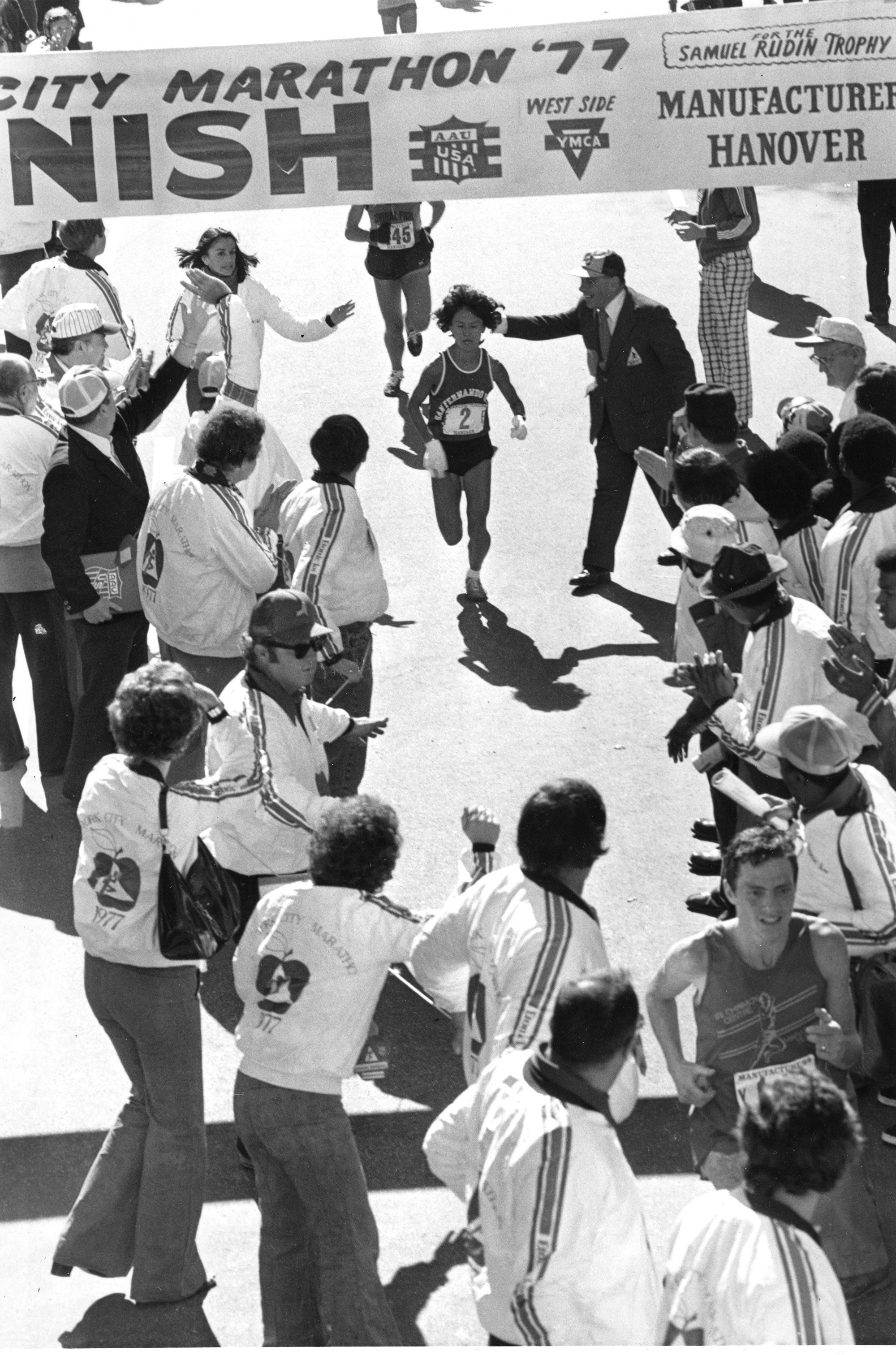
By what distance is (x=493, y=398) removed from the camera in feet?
41.9

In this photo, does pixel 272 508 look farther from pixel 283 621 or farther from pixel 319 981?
pixel 319 981

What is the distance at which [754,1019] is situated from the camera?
4.84m

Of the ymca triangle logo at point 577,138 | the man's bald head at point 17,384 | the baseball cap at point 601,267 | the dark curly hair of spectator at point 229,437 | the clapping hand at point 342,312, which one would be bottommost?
the dark curly hair of spectator at point 229,437

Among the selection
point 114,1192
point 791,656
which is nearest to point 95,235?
point 791,656

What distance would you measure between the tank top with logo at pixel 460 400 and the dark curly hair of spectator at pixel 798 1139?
255 inches

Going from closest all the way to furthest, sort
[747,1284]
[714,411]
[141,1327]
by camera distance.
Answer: [747,1284] < [141,1327] < [714,411]

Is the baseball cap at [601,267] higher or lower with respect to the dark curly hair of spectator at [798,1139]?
higher

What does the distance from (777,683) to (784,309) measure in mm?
8899

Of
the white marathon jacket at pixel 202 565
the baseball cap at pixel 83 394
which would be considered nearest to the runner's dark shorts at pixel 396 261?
the baseball cap at pixel 83 394

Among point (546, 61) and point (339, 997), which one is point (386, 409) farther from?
point (339, 997)

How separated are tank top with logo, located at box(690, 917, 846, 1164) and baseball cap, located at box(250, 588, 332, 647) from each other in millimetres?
1862

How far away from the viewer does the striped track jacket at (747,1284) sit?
11.6 feet

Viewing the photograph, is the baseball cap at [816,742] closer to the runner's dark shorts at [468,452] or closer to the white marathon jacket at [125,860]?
the white marathon jacket at [125,860]

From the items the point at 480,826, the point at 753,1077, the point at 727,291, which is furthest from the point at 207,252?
the point at 753,1077
